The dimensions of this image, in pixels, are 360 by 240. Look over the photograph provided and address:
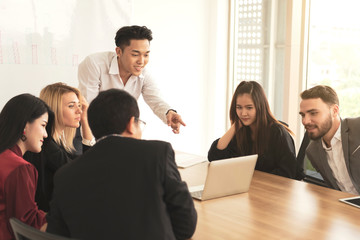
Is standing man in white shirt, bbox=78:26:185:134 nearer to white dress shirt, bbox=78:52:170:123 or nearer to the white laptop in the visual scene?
white dress shirt, bbox=78:52:170:123

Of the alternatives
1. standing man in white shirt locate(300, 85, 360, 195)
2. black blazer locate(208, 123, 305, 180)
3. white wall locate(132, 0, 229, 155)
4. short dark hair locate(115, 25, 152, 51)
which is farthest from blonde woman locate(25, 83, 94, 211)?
white wall locate(132, 0, 229, 155)

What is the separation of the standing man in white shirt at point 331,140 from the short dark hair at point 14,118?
5.20 feet

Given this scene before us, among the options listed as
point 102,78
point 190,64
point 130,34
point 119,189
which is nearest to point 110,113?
point 119,189

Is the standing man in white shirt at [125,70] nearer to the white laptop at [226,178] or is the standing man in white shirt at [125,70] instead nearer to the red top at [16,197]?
the white laptop at [226,178]

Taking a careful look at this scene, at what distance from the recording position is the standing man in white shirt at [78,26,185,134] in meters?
3.30

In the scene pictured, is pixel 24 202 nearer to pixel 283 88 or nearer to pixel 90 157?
pixel 90 157

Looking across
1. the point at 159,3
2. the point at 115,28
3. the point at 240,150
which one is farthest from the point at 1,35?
the point at 240,150

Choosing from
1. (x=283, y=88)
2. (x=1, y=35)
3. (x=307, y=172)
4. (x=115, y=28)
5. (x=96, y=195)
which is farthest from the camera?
(x=283, y=88)

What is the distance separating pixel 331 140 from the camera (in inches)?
101

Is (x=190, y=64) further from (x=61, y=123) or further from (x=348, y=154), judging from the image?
(x=348, y=154)

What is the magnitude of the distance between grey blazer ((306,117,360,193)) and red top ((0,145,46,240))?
1591 millimetres

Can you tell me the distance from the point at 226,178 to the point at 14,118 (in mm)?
1030

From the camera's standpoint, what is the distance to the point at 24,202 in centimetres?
177

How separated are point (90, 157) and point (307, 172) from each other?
76.3 inches
